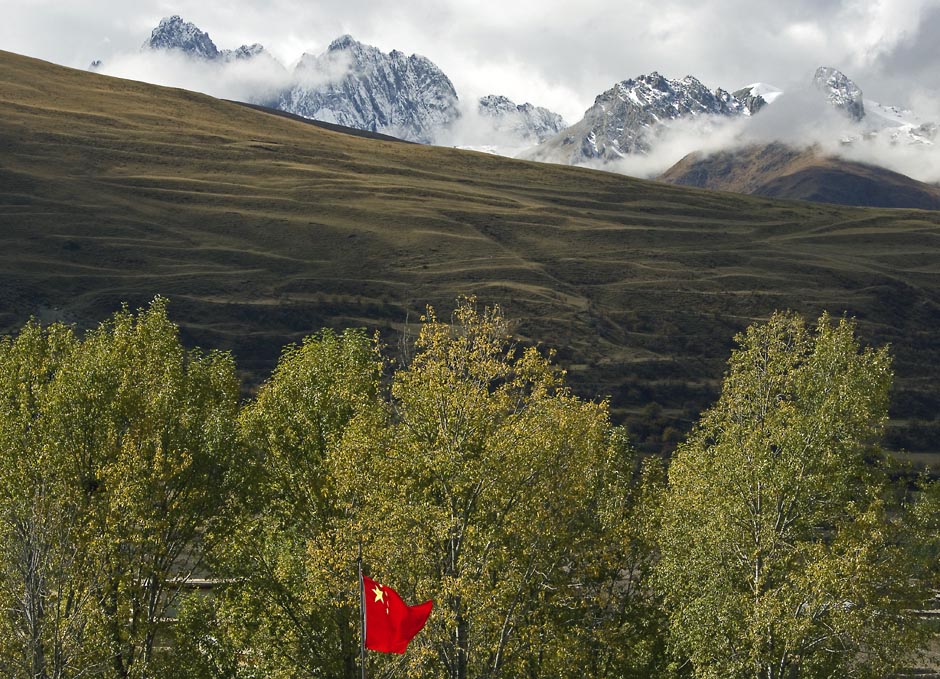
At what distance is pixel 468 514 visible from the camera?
3541 cm

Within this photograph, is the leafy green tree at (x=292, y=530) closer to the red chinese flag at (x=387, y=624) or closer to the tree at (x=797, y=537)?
the red chinese flag at (x=387, y=624)

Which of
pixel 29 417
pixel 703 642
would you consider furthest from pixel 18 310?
pixel 703 642

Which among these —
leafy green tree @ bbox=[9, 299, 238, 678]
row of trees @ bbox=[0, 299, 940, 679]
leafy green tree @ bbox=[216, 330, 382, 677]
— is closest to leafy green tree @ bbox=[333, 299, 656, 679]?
row of trees @ bbox=[0, 299, 940, 679]

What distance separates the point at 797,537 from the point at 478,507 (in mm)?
12739

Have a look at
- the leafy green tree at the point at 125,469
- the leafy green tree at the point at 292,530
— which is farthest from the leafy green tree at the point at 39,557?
the leafy green tree at the point at 292,530

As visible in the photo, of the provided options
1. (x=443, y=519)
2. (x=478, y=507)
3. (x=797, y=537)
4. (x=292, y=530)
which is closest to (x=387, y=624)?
(x=443, y=519)

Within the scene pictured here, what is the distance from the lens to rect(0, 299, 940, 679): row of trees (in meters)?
33.6

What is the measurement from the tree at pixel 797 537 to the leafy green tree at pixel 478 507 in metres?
3.92

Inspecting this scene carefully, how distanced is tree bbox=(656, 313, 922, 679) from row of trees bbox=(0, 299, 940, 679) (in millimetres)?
112

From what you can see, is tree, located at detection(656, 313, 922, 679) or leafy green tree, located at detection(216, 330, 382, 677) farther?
leafy green tree, located at detection(216, 330, 382, 677)

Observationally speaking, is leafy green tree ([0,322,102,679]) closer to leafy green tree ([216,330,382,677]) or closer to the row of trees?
the row of trees

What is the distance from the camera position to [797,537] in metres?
39.5

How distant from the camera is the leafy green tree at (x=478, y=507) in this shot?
109 feet

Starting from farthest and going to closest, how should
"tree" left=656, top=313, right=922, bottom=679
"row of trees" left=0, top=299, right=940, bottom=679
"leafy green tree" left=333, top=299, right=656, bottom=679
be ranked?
"tree" left=656, top=313, right=922, bottom=679
"row of trees" left=0, top=299, right=940, bottom=679
"leafy green tree" left=333, top=299, right=656, bottom=679
